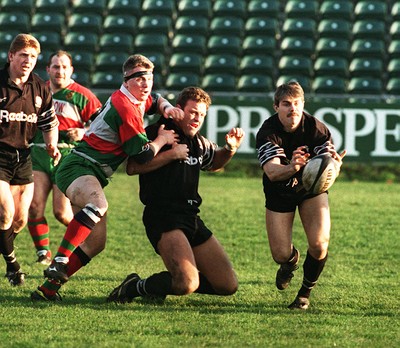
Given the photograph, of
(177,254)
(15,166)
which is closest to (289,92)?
(177,254)

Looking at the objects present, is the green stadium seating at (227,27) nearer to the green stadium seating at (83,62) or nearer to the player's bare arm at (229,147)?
the green stadium seating at (83,62)

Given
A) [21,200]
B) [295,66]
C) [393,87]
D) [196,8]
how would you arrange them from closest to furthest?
[21,200] → [393,87] → [295,66] → [196,8]

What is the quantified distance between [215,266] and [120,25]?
44.8 feet

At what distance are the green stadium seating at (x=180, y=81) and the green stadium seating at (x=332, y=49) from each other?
265 cm

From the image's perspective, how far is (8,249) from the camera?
27.5ft

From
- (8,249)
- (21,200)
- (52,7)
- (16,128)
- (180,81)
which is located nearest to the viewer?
(16,128)

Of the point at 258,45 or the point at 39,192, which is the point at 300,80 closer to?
the point at 258,45

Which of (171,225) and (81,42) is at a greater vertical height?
(81,42)

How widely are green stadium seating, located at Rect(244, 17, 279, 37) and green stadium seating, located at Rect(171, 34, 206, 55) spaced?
1.01 m

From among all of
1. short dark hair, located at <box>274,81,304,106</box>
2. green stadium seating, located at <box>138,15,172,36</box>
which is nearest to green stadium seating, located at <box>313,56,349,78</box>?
green stadium seating, located at <box>138,15,172,36</box>

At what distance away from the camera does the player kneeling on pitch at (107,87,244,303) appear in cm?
734

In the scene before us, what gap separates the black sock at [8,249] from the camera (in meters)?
8.33

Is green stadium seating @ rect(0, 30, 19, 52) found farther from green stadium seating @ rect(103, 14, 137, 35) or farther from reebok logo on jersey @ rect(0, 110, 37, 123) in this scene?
reebok logo on jersey @ rect(0, 110, 37, 123)

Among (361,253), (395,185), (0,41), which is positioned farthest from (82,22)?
(361,253)
